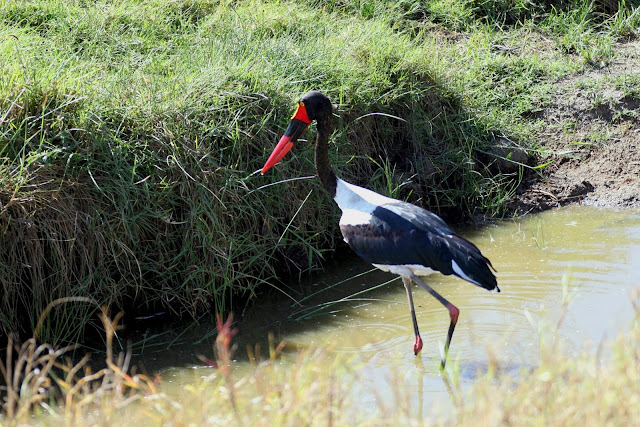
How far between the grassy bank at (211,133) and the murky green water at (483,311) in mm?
340

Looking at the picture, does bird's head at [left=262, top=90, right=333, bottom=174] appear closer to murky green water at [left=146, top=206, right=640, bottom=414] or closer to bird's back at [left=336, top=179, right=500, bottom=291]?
bird's back at [left=336, top=179, right=500, bottom=291]

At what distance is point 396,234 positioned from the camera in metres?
4.10

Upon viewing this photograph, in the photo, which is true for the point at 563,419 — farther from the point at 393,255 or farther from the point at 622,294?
the point at 622,294

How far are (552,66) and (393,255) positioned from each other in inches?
139

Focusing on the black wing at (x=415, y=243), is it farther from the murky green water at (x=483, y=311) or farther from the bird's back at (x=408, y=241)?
the murky green water at (x=483, y=311)

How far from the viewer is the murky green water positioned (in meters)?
3.99

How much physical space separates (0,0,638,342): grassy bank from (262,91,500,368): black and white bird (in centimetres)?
53

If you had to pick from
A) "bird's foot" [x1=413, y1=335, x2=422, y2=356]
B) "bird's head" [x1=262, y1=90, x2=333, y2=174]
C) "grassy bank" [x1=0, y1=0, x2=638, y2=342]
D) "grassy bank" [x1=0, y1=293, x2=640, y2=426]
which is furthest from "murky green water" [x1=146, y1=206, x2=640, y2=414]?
"grassy bank" [x1=0, y1=293, x2=640, y2=426]

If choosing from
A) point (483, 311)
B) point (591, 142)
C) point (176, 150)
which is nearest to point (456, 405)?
point (483, 311)

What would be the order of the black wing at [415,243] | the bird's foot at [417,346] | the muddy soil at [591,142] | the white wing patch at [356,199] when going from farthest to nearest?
the muddy soil at [591,142], the white wing patch at [356,199], the bird's foot at [417,346], the black wing at [415,243]

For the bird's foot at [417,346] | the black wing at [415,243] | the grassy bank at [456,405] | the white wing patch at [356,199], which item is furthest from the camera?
the white wing patch at [356,199]

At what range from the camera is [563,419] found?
7.51ft

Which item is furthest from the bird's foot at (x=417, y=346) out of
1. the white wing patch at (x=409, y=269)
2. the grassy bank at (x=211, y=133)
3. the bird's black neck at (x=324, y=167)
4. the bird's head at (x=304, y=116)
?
the bird's head at (x=304, y=116)

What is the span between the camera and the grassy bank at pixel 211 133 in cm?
420
